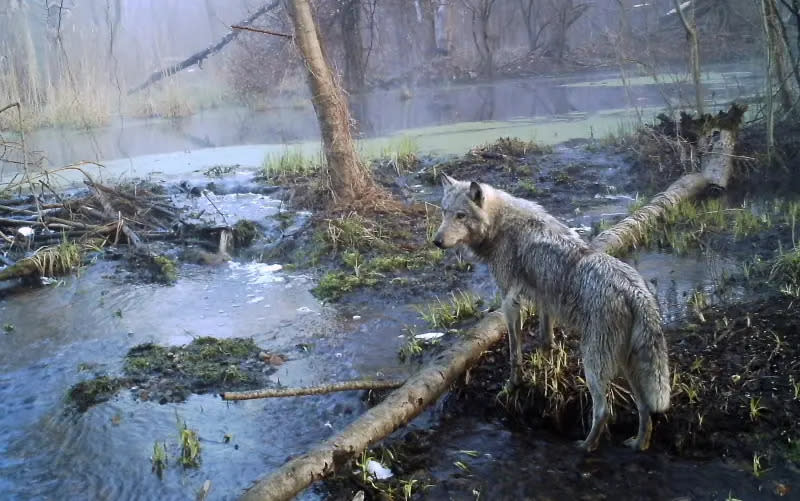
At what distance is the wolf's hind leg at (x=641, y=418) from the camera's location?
479 cm

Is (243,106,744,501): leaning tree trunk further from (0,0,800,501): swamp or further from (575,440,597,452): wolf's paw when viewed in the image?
(575,440,597,452): wolf's paw

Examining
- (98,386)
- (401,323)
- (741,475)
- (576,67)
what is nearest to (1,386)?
(98,386)

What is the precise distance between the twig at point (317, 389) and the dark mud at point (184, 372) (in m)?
1.16

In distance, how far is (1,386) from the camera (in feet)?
22.8

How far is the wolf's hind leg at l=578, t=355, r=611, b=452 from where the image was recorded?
4801 millimetres

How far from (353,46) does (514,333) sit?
21.1m

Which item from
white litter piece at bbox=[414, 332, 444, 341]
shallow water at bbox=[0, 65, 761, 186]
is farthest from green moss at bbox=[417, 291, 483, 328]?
shallow water at bbox=[0, 65, 761, 186]

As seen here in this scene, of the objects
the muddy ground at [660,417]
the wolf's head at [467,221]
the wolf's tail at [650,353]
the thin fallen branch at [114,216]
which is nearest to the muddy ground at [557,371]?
the muddy ground at [660,417]

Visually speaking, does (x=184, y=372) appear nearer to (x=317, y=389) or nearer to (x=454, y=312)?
(x=317, y=389)

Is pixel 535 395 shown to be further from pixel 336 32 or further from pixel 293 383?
pixel 336 32

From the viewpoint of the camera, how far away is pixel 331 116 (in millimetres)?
10820

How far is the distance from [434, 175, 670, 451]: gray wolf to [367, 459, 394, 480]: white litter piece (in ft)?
4.43

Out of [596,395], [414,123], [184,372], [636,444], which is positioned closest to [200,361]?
[184,372]

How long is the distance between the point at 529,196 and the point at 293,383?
6.42m
